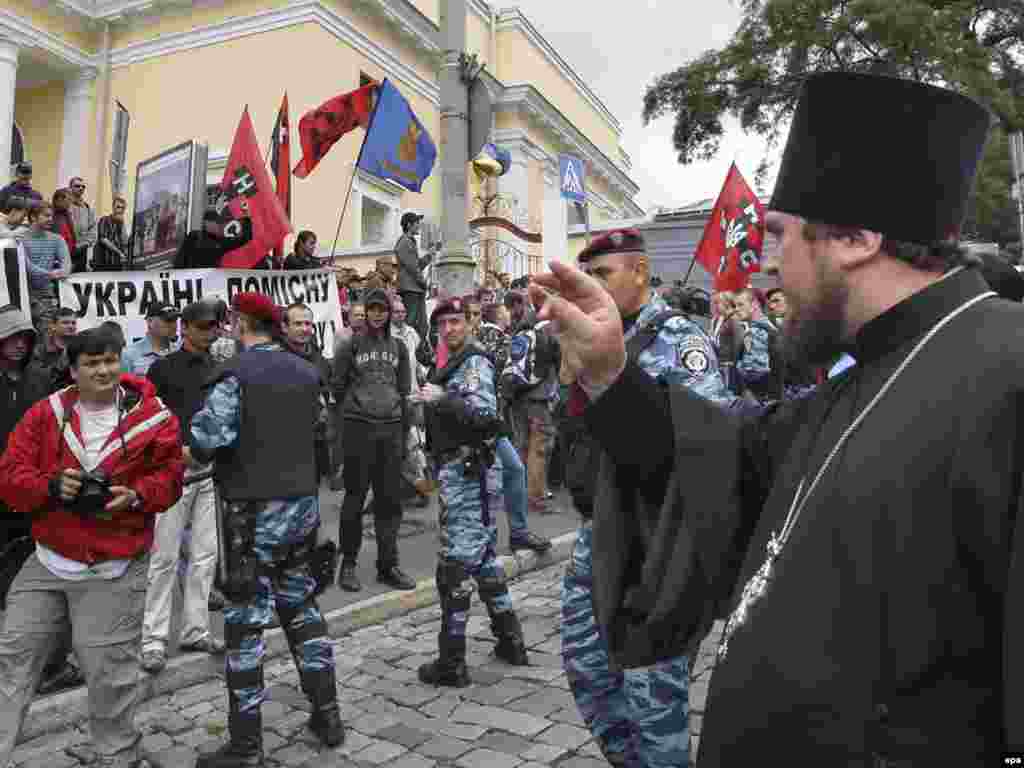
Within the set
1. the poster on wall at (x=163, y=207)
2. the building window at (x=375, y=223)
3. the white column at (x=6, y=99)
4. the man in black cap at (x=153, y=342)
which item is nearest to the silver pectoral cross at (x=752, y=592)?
the man in black cap at (x=153, y=342)

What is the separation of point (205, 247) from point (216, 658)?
388 cm

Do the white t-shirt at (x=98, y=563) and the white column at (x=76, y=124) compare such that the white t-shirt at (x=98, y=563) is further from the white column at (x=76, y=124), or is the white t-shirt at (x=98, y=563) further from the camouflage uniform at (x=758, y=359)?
the white column at (x=76, y=124)

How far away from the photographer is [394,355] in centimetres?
700

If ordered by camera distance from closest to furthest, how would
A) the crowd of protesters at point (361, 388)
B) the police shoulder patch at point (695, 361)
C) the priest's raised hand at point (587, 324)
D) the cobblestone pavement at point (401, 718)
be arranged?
the priest's raised hand at point (587, 324)
the police shoulder patch at point (695, 361)
the crowd of protesters at point (361, 388)
the cobblestone pavement at point (401, 718)

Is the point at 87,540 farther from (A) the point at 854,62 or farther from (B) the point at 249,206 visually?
(A) the point at 854,62

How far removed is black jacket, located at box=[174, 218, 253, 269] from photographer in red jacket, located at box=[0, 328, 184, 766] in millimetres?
3975

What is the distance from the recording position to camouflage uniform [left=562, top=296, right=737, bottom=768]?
2.77m

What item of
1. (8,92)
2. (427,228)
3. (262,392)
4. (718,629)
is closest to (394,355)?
(262,392)

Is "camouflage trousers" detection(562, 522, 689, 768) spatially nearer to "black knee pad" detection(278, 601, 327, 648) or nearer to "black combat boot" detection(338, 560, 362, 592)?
"black knee pad" detection(278, 601, 327, 648)

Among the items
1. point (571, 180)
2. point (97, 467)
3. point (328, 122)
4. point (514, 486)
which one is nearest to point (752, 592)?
point (97, 467)

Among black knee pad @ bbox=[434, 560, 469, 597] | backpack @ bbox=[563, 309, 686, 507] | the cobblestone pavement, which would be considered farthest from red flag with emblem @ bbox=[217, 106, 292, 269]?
backpack @ bbox=[563, 309, 686, 507]

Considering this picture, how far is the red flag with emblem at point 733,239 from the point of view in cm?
932

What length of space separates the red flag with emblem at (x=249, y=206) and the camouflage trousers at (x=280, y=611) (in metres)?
3.85

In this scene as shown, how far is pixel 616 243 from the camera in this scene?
11.3 feet
